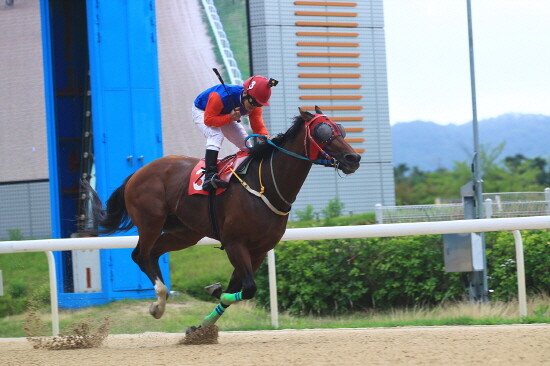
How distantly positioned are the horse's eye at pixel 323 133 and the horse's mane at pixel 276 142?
0.81 ft

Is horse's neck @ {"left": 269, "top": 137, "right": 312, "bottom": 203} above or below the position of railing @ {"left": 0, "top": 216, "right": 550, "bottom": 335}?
above

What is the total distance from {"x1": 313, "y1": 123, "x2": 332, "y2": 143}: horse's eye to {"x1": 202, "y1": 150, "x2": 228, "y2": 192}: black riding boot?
0.77 m

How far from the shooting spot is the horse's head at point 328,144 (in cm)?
533

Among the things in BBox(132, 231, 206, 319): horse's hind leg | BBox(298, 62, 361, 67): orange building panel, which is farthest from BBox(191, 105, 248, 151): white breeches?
BBox(298, 62, 361, 67): orange building panel

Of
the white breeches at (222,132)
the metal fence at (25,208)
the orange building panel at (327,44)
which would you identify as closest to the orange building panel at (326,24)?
the orange building panel at (327,44)

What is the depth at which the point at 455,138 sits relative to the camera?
146m

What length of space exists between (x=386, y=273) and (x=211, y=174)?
8.24 feet

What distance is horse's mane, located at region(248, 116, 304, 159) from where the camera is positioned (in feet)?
18.6

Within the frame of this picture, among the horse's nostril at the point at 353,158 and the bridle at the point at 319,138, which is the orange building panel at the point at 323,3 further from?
the horse's nostril at the point at 353,158

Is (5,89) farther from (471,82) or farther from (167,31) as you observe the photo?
(471,82)

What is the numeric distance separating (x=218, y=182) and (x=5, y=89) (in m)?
9.38

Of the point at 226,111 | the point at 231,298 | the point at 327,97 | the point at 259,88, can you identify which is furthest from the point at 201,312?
the point at 327,97

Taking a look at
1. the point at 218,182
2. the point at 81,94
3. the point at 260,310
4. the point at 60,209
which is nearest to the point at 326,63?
the point at 81,94

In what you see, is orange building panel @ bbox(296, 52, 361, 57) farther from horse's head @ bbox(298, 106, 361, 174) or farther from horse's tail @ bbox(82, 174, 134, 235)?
horse's head @ bbox(298, 106, 361, 174)
